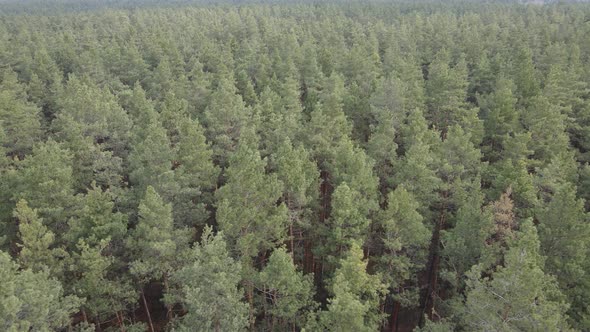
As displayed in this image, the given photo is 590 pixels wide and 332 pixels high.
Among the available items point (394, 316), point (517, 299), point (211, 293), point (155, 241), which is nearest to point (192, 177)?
point (155, 241)

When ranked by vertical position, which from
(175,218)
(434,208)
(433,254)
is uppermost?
(175,218)

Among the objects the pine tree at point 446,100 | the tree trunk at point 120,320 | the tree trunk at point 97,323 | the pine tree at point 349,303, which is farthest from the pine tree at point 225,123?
the pine tree at point 446,100

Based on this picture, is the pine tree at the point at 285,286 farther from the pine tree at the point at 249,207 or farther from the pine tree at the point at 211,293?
the pine tree at the point at 249,207

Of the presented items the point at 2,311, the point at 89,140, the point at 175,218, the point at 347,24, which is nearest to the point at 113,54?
the point at 89,140

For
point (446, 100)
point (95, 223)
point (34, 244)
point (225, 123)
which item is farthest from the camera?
point (446, 100)

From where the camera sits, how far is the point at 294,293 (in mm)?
22688

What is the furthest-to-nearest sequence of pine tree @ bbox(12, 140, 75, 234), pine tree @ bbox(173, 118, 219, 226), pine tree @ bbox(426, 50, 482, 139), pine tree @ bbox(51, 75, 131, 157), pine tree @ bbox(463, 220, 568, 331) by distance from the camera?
pine tree @ bbox(426, 50, 482, 139) < pine tree @ bbox(51, 75, 131, 157) < pine tree @ bbox(173, 118, 219, 226) < pine tree @ bbox(12, 140, 75, 234) < pine tree @ bbox(463, 220, 568, 331)

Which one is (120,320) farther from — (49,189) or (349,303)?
(349,303)

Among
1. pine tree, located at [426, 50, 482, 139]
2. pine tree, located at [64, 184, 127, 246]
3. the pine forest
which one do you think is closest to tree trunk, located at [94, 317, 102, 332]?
the pine forest

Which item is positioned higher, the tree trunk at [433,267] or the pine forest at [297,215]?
the pine forest at [297,215]

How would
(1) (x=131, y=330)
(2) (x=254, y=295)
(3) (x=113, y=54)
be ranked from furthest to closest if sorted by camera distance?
(3) (x=113, y=54)
(2) (x=254, y=295)
(1) (x=131, y=330)

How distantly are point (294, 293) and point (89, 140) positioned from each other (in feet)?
61.5

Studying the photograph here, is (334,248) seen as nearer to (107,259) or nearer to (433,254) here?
(433,254)

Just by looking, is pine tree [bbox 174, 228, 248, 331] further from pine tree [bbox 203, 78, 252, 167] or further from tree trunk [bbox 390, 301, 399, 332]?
pine tree [bbox 203, 78, 252, 167]
